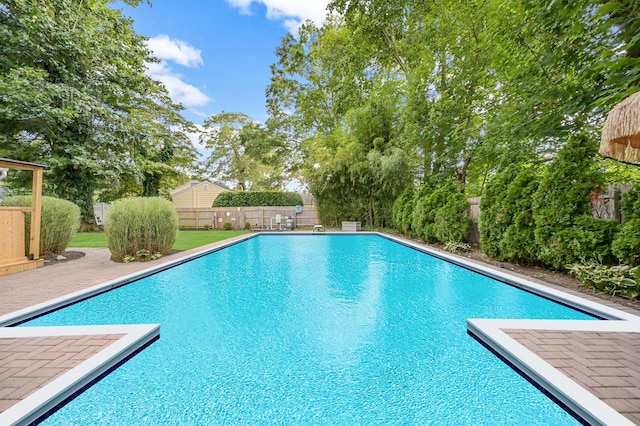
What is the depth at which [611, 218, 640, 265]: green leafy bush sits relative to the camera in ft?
11.2

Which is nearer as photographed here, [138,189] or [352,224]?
[352,224]

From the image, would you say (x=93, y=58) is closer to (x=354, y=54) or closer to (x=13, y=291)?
(x=354, y=54)

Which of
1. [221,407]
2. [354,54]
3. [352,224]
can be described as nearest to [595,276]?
[221,407]

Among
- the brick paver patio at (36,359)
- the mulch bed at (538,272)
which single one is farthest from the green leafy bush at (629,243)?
the brick paver patio at (36,359)

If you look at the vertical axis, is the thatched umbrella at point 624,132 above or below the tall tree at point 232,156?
below

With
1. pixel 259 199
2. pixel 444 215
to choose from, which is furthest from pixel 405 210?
pixel 259 199

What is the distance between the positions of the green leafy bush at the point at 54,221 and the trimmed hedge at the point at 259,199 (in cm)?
1182

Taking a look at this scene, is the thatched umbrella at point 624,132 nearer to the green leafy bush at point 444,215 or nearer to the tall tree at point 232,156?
the green leafy bush at point 444,215

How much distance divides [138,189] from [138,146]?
5.55 metres

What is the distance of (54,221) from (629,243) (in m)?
10.2

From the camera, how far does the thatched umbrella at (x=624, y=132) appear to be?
1850 millimetres

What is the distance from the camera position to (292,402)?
185cm

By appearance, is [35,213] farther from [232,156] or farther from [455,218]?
[232,156]

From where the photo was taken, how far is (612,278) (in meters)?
3.49
